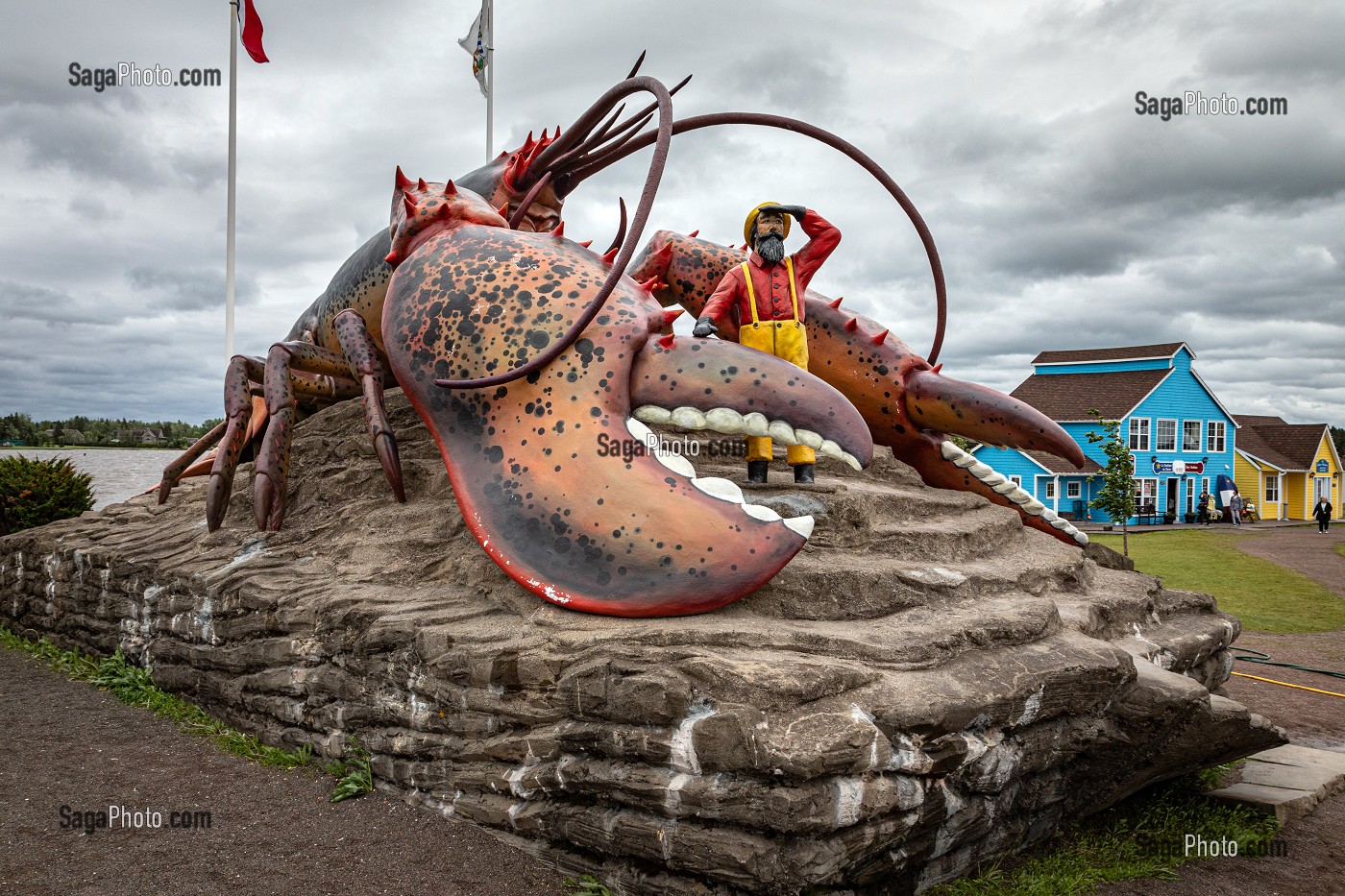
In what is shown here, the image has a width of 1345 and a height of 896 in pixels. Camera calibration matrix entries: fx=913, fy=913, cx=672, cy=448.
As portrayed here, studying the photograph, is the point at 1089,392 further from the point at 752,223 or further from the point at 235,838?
the point at 235,838

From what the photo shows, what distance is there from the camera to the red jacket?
4.46m

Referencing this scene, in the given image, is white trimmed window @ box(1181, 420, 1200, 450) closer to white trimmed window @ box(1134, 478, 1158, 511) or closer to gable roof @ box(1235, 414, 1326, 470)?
white trimmed window @ box(1134, 478, 1158, 511)

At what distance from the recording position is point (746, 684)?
272 centimetres

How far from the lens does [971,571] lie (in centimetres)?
391

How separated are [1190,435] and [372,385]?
25206 mm

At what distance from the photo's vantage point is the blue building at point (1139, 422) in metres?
23.1

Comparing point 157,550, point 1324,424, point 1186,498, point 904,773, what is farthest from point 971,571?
point 1324,424

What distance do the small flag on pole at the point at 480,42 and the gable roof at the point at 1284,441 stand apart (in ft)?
90.5

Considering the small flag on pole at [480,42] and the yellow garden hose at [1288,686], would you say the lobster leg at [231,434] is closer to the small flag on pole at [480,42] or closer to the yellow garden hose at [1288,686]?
the small flag on pole at [480,42]

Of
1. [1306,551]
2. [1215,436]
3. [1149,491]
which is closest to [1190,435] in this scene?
[1215,436]

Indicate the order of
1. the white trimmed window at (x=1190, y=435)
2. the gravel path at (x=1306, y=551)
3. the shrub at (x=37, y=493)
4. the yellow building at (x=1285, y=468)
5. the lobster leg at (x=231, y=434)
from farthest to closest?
1. the yellow building at (x=1285, y=468)
2. the white trimmed window at (x=1190, y=435)
3. the gravel path at (x=1306, y=551)
4. the shrub at (x=37, y=493)
5. the lobster leg at (x=231, y=434)

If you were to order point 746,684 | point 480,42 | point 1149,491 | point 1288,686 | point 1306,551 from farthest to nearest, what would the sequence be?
point 1149,491
point 1306,551
point 480,42
point 1288,686
point 746,684

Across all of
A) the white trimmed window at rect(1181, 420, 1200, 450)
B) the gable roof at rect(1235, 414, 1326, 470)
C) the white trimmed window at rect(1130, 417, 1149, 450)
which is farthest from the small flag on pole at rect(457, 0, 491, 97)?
the gable roof at rect(1235, 414, 1326, 470)

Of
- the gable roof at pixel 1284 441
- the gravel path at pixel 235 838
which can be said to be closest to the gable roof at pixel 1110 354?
the gable roof at pixel 1284 441
